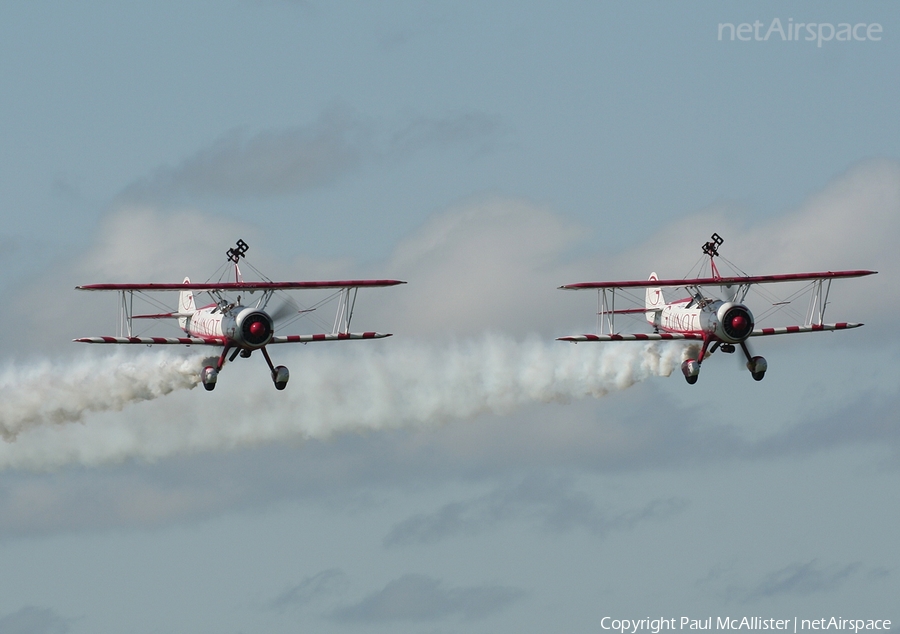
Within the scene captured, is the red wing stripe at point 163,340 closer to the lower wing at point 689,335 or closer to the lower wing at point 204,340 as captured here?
the lower wing at point 204,340

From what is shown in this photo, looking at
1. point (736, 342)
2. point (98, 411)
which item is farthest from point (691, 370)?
point (98, 411)

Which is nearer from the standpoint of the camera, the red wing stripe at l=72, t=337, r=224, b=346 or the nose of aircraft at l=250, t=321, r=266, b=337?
the nose of aircraft at l=250, t=321, r=266, b=337

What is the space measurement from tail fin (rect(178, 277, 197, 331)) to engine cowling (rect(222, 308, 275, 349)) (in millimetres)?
5390

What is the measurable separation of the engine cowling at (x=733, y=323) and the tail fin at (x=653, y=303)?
22.9 feet

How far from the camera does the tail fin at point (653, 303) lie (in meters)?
138

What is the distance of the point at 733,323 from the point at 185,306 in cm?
2109

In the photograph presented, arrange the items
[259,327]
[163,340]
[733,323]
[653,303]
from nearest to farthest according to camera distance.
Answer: [259,327], [733,323], [163,340], [653,303]

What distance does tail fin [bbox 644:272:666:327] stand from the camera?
5448 inches

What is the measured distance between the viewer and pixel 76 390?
450 ft

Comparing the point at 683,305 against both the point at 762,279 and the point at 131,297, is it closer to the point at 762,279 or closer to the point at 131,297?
the point at 762,279

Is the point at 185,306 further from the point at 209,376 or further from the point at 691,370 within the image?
the point at 691,370

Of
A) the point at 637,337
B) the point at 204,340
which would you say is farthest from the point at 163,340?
the point at 637,337

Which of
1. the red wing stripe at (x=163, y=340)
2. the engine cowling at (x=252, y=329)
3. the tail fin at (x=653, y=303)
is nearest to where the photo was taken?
the engine cowling at (x=252, y=329)

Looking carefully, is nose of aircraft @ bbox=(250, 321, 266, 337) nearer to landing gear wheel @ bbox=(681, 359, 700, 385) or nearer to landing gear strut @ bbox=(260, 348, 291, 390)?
landing gear strut @ bbox=(260, 348, 291, 390)
